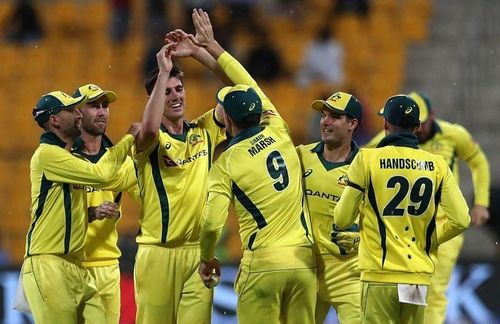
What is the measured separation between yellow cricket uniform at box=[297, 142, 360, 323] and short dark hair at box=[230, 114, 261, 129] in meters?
0.90

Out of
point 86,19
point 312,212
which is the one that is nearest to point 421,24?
point 86,19

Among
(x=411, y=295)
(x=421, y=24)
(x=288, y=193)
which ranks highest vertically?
(x=421, y=24)

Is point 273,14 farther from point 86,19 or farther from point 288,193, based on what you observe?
point 288,193

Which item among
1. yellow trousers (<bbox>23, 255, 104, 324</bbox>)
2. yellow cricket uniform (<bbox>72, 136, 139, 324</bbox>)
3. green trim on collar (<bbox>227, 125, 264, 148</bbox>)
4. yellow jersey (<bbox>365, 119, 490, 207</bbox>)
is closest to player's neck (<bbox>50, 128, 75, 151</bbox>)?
yellow cricket uniform (<bbox>72, 136, 139, 324</bbox>)

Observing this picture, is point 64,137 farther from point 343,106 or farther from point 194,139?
point 343,106

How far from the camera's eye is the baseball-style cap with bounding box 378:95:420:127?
8.21 meters

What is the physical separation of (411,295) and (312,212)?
3.93 feet

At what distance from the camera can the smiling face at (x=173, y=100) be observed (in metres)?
8.95

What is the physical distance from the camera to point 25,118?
57.0 ft

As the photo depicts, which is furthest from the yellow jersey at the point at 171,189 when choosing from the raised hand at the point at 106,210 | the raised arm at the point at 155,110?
the raised hand at the point at 106,210

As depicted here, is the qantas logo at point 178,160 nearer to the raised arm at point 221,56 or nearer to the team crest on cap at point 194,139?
the team crest on cap at point 194,139

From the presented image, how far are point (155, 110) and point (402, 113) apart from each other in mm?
1722

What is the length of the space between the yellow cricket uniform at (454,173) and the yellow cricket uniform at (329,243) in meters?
2.04

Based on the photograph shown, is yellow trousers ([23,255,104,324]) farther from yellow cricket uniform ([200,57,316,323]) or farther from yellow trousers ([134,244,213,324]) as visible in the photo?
yellow cricket uniform ([200,57,316,323])
